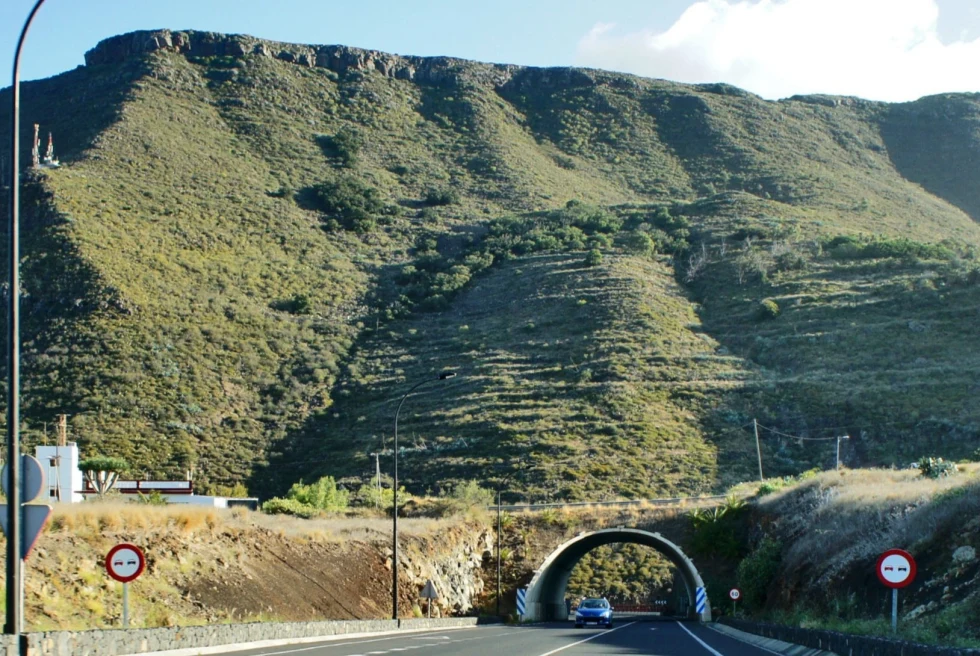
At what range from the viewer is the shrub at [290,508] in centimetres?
5219

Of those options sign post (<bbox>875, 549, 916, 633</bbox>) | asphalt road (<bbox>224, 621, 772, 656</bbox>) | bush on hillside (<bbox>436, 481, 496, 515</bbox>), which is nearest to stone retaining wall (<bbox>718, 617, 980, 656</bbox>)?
asphalt road (<bbox>224, 621, 772, 656</bbox>)

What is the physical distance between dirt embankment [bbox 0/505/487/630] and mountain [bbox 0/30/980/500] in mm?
17265

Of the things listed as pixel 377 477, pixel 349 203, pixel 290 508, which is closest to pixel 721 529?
pixel 377 477

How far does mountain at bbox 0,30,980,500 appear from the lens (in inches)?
2613

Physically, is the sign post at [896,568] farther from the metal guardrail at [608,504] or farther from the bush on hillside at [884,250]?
the bush on hillside at [884,250]

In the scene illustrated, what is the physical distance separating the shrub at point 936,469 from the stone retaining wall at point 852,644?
17.2 metres

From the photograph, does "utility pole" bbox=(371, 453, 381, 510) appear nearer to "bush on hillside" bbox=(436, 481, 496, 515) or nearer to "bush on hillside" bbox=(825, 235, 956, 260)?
"bush on hillside" bbox=(436, 481, 496, 515)

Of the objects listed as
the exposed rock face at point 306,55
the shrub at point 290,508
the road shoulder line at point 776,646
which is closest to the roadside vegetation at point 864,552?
the road shoulder line at point 776,646

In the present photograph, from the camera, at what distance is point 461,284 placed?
306 ft

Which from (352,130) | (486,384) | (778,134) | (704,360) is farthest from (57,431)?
(778,134)

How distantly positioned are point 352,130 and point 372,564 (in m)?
89.8

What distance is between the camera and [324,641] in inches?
1048

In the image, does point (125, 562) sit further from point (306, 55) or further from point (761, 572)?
point (306, 55)

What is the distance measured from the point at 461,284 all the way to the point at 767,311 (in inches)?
946
